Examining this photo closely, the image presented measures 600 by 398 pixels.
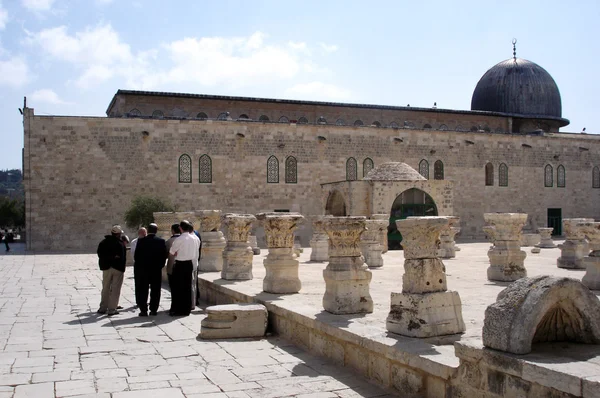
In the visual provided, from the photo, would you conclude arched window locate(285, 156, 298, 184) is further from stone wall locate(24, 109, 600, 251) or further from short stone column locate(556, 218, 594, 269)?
short stone column locate(556, 218, 594, 269)

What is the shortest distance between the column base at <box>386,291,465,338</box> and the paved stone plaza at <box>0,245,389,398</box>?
57cm

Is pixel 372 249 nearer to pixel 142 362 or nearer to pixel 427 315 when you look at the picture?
pixel 142 362

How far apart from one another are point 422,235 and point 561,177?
30.1 metres

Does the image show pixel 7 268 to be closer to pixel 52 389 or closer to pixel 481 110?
pixel 52 389

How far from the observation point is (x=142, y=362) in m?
5.74

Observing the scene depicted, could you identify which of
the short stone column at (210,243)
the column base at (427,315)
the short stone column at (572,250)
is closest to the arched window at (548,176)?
the short stone column at (572,250)

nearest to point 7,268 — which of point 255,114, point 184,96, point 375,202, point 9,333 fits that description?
point 9,333

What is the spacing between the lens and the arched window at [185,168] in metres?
25.5

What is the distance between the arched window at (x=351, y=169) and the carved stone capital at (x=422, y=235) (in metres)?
22.8

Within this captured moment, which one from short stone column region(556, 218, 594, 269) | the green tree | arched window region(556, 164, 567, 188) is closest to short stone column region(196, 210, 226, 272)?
short stone column region(556, 218, 594, 269)

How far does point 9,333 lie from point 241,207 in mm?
19214

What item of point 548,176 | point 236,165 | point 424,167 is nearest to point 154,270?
point 236,165

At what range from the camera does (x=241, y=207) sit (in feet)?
86.3

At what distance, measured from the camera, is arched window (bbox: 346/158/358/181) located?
28058 millimetres
